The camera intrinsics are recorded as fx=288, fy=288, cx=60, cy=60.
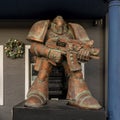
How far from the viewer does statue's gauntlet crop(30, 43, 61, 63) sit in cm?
176

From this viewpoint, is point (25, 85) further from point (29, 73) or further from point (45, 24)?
point (45, 24)

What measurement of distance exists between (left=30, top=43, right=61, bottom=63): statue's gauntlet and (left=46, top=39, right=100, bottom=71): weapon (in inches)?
1.4

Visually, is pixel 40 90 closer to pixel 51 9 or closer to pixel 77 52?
→ pixel 77 52

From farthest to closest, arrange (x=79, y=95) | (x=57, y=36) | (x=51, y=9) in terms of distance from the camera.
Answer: (x=51, y=9) → (x=57, y=36) → (x=79, y=95)

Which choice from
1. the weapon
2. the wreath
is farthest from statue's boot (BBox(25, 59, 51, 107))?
the wreath

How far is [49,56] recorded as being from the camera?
1.78 meters

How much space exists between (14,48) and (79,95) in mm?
822

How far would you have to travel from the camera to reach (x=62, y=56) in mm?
1785

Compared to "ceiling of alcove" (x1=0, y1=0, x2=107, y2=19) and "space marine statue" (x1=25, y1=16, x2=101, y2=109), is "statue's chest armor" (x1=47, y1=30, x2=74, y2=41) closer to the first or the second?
"space marine statue" (x1=25, y1=16, x2=101, y2=109)

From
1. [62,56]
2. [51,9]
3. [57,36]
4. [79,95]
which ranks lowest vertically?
[79,95]

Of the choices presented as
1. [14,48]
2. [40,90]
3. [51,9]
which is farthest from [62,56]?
[14,48]

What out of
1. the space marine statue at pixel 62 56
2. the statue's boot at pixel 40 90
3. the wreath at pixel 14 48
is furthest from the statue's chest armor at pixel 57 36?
the wreath at pixel 14 48
